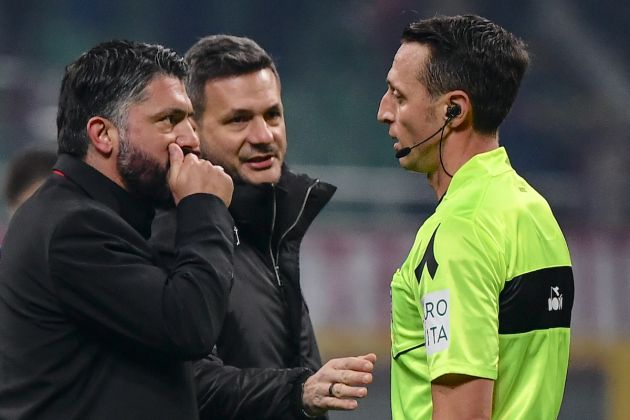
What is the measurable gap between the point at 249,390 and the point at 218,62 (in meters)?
0.94

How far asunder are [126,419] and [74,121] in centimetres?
64

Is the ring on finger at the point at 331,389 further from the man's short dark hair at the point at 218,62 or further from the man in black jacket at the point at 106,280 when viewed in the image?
the man's short dark hair at the point at 218,62

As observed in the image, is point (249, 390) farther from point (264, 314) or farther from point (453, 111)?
point (453, 111)

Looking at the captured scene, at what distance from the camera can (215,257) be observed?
7.95ft

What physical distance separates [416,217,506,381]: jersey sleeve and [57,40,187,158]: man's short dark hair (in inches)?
29.1

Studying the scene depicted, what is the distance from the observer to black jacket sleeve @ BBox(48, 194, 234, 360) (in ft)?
7.66

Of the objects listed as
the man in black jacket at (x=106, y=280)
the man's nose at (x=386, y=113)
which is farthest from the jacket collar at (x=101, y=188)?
the man's nose at (x=386, y=113)

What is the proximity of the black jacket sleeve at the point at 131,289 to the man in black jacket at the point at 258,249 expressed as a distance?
1.29 feet

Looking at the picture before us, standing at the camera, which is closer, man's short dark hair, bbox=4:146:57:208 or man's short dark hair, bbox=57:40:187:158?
man's short dark hair, bbox=57:40:187:158

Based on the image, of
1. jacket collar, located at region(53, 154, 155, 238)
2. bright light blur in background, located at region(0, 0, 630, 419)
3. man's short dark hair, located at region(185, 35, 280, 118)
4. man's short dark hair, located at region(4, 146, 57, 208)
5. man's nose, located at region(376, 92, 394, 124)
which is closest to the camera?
jacket collar, located at region(53, 154, 155, 238)

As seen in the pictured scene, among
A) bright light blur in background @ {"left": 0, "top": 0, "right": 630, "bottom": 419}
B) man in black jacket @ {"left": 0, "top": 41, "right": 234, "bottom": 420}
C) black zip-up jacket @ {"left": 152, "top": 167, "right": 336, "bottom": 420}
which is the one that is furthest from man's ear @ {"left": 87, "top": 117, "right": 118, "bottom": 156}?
bright light blur in background @ {"left": 0, "top": 0, "right": 630, "bottom": 419}

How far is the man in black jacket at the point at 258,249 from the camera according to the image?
2.81m

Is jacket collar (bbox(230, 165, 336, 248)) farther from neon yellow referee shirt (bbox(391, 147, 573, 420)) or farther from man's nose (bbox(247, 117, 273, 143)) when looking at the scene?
neon yellow referee shirt (bbox(391, 147, 573, 420))

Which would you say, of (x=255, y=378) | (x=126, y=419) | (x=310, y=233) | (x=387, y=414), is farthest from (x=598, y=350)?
(x=126, y=419)
